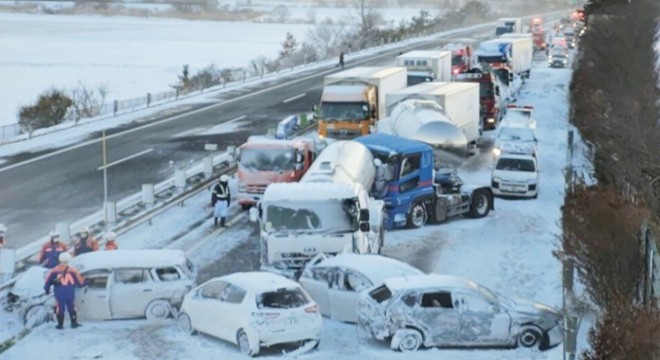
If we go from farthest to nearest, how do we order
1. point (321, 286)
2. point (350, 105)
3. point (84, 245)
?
1. point (350, 105)
2. point (84, 245)
3. point (321, 286)

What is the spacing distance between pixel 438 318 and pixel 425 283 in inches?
25.3

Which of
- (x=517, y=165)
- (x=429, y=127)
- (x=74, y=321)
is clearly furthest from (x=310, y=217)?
(x=429, y=127)

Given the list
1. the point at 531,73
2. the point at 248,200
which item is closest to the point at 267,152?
the point at 248,200

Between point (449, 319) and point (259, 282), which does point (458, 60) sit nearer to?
point (449, 319)

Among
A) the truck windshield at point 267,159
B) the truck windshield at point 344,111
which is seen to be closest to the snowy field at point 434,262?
the truck windshield at point 267,159

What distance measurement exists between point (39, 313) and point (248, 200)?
1034 cm

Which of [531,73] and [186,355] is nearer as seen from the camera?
[186,355]

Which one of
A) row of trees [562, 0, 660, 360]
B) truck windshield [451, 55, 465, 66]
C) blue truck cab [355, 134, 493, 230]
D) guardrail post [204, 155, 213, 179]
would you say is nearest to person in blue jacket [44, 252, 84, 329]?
row of trees [562, 0, 660, 360]

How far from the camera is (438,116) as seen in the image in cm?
3441

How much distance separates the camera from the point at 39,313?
1766cm

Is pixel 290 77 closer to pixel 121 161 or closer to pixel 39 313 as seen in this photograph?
pixel 121 161

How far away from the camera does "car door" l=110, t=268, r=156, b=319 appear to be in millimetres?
17594

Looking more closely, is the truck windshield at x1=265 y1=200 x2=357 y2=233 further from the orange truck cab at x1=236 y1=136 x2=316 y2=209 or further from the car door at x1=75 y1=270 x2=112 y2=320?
the orange truck cab at x1=236 y1=136 x2=316 y2=209

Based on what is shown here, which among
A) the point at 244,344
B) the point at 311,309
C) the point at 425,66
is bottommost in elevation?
the point at 244,344
